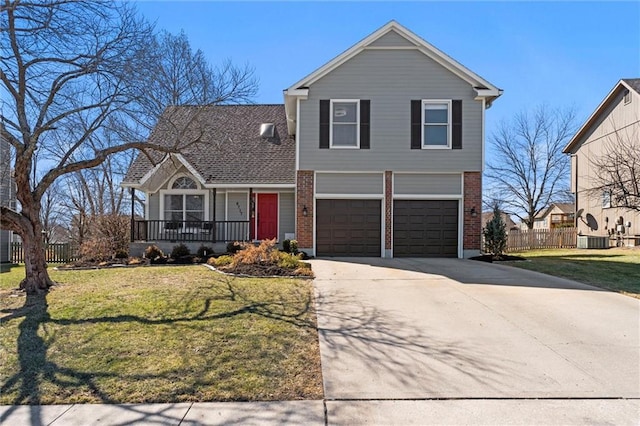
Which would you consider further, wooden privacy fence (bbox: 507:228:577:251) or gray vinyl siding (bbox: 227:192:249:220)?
wooden privacy fence (bbox: 507:228:577:251)

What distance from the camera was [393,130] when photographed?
585 inches

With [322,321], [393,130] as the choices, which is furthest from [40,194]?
[393,130]

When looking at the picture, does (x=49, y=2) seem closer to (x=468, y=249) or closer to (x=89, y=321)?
(x=89, y=321)

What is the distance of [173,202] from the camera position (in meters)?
17.1

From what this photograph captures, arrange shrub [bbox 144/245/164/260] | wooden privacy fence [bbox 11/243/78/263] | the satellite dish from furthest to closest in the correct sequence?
the satellite dish, wooden privacy fence [bbox 11/243/78/263], shrub [bbox 144/245/164/260]

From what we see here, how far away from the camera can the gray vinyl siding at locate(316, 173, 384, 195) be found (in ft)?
49.0

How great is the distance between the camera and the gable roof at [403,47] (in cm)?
1469

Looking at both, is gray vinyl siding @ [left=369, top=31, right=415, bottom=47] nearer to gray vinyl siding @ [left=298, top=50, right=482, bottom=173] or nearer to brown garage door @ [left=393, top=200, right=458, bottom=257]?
gray vinyl siding @ [left=298, top=50, right=482, bottom=173]

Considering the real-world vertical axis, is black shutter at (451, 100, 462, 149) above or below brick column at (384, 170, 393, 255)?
above

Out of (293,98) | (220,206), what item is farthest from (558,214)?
(220,206)

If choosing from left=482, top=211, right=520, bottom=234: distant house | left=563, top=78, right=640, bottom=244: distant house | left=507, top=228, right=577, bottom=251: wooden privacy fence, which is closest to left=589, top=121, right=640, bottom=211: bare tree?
left=563, top=78, right=640, bottom=244: distant house

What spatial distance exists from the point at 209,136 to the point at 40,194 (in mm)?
5490

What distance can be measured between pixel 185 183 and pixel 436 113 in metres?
10.3

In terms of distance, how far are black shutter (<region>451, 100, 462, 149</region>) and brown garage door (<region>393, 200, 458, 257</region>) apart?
207cm
